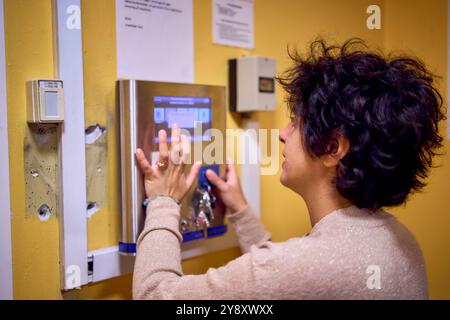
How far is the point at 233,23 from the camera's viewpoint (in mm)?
1423

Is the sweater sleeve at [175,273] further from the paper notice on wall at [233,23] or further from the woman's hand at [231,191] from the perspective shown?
the paper notice on wall at [233,23]

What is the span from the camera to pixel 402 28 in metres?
1.61

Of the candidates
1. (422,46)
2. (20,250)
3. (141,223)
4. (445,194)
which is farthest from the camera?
(422,46)

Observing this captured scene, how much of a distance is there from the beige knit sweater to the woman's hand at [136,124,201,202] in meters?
0.17

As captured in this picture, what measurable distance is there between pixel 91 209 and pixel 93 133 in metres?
0.18

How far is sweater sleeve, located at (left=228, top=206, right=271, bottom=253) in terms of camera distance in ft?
4.59

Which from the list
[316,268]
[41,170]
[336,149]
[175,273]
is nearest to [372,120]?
[336,149]

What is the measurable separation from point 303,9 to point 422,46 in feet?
1.27

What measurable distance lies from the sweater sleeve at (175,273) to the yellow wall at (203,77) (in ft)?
0.63

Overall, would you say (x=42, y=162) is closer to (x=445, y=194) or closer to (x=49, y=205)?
(x=49, y=205)

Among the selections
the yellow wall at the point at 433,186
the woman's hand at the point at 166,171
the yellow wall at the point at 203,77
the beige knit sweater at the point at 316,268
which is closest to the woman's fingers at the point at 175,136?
the woman's hand at the point at 166,171

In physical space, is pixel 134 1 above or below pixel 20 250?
above
